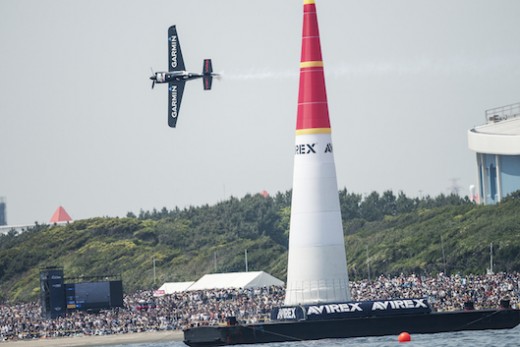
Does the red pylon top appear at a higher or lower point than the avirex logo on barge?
higher

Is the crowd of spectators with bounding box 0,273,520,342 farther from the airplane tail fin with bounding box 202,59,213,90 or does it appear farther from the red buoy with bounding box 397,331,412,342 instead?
the airplane tail fin with bounding box 202,59,213,90

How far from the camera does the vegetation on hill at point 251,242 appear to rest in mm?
87938

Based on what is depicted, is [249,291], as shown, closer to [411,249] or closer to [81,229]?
[411,249]

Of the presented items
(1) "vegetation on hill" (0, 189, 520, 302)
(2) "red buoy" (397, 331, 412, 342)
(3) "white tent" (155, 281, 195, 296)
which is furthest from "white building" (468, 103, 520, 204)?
(2) "red buoy" (397, 331, 412, 342)

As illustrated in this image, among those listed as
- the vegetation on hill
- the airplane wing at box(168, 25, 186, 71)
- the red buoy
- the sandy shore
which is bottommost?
the sandy shore

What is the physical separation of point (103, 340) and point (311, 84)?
2464 centimetres

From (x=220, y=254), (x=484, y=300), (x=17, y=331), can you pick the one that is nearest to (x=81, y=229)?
(x=220, y=254)

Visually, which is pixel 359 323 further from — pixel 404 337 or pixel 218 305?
pixel 218 305

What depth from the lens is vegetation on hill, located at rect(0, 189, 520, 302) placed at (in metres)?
87.9

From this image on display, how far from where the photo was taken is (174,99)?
67.2 m

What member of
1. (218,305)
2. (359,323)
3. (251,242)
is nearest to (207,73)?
(218,305)

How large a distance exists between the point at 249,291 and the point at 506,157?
31309mm

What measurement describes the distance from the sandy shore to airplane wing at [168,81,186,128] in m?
11.4

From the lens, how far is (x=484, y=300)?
63.2m
